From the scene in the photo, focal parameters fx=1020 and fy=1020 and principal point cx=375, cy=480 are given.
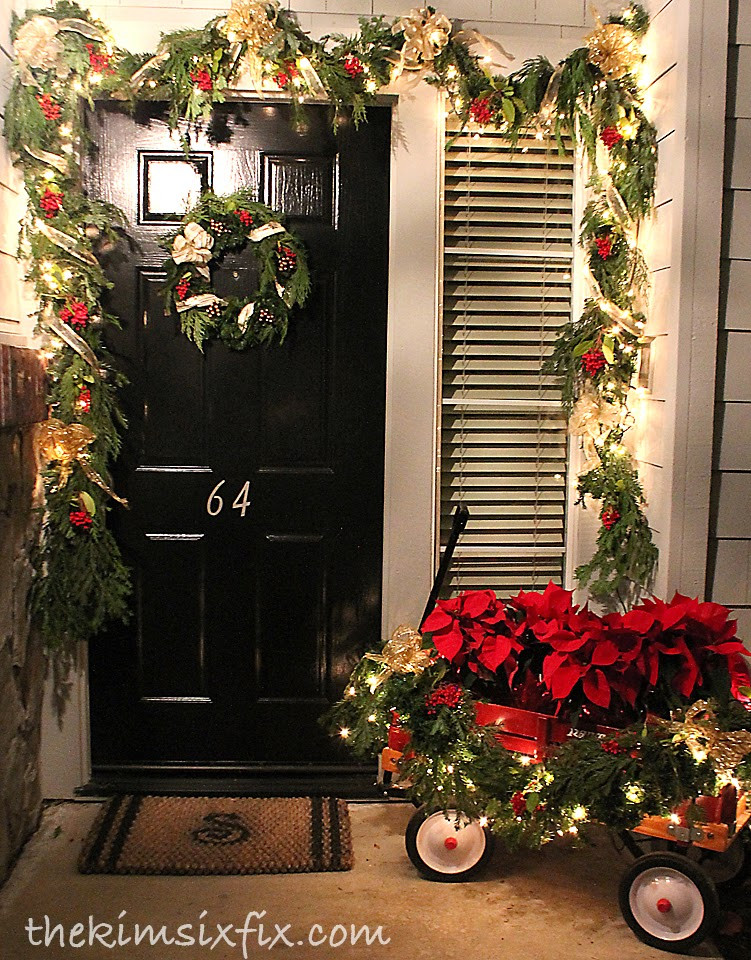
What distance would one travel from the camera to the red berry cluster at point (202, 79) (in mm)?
3203

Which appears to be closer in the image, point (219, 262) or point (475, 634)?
point (475, 634)

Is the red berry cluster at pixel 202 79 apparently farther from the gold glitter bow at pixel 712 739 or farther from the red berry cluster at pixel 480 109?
the gold glitter bow at pixel 712 739

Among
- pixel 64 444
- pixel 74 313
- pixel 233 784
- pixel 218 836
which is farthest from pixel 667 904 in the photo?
pixel 74 313

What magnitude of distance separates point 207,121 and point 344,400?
1020 mm

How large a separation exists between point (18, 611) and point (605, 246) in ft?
7.15

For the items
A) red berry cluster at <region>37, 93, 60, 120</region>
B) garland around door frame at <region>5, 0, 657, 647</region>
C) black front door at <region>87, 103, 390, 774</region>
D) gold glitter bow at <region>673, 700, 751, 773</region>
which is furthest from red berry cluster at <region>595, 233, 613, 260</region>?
Answer: red berry cluster at <region>37, 93, 60, 120</region>

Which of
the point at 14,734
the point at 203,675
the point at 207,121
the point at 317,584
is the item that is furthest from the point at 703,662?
the point at 207,121

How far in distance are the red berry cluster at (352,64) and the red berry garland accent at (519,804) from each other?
2232 millimetres

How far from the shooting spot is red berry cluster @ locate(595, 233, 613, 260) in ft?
10.7

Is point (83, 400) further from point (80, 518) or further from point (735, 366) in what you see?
point (735, 366)

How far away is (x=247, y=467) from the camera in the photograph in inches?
137

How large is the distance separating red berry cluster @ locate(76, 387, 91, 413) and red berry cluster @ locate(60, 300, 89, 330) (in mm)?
218

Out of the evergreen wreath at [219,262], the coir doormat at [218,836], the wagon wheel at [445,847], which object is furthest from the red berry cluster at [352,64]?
the coir doormat at [218,836]

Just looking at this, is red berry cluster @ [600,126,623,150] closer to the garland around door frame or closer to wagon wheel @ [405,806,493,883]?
the garland around door frame
